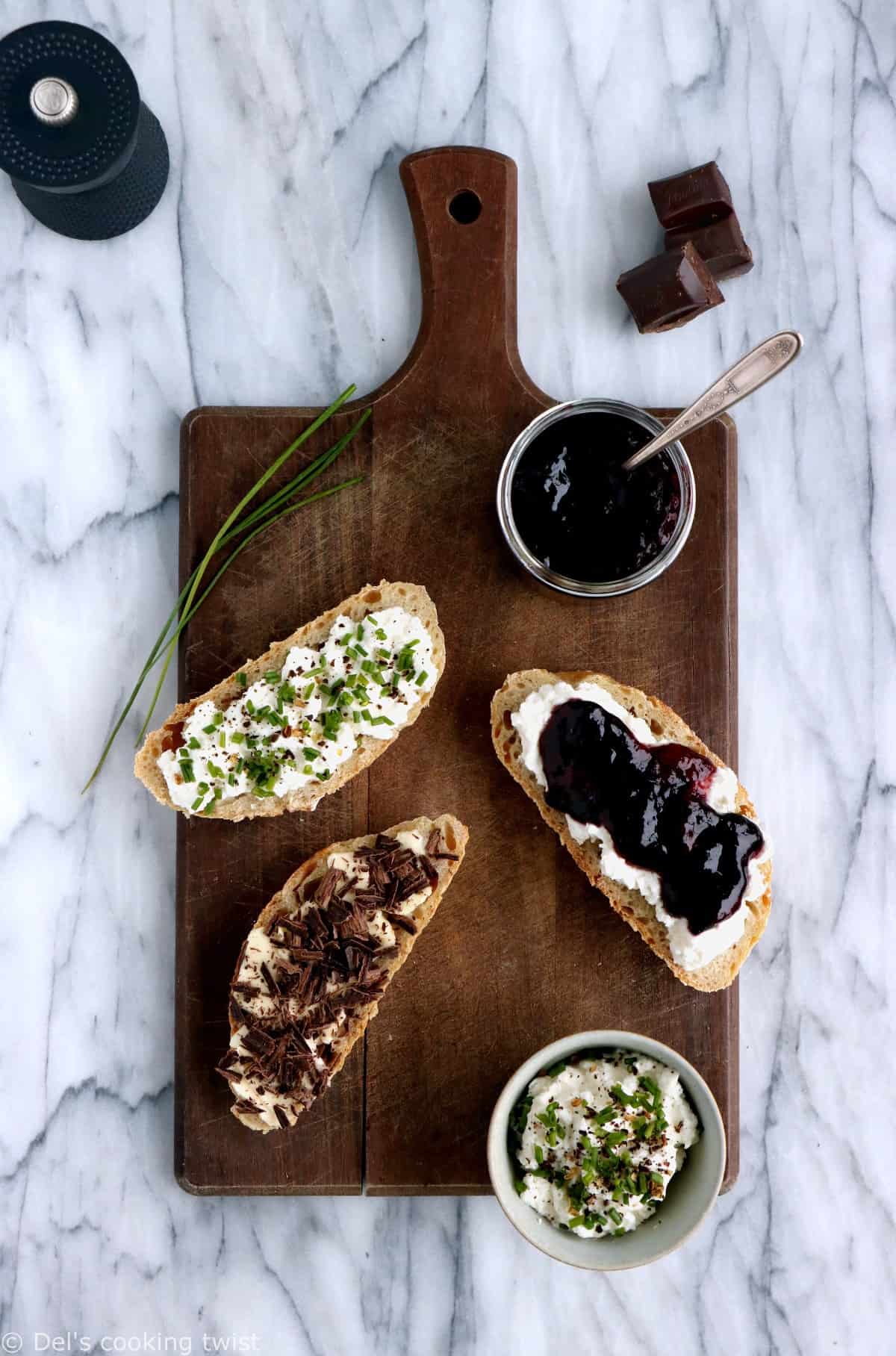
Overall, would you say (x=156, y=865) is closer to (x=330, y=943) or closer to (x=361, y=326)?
(x=330, y=943)

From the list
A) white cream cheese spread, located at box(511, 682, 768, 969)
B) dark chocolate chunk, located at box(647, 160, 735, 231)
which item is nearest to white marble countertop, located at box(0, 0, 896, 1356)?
dark chocolate chunk, located at box(647, 160, 735, 231)

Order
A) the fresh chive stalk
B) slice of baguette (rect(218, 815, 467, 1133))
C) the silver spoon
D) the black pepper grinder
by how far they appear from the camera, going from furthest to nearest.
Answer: the fresh chive stalk
slice of baguette (rect(218, 815, 467, 1133))
the black pepper grinder
the silver spoon

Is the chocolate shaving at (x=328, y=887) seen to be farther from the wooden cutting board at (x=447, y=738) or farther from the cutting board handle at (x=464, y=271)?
the cutting board handle at (x=464, y=271)

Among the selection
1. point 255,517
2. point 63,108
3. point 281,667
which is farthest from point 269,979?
point 63,108

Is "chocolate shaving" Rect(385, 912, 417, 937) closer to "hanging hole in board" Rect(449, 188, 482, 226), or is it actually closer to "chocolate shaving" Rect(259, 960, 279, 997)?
"chocolate shaving" Rect(259, 960, 279, 997)

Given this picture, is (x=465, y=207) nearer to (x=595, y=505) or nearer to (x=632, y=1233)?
(x=595, y=505)

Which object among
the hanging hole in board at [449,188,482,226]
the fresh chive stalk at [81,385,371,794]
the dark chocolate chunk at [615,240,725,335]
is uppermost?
the hanging hole in board at [449,188,482,226]
